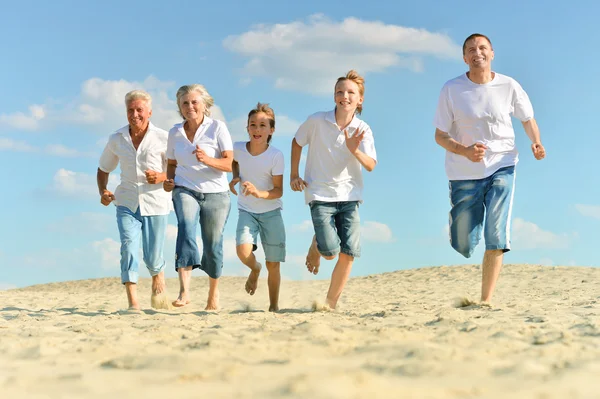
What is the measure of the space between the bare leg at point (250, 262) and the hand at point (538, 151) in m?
2.97

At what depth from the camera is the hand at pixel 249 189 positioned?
6566 mm

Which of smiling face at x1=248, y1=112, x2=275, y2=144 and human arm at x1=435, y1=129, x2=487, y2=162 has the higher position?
smiling face at x1=248, y1=112, x2=275, y2=144

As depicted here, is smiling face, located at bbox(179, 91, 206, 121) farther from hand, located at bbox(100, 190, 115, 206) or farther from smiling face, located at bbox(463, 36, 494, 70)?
smiling face, located at bbox(463, 36, 494, 70)

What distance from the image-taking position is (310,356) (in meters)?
3.80

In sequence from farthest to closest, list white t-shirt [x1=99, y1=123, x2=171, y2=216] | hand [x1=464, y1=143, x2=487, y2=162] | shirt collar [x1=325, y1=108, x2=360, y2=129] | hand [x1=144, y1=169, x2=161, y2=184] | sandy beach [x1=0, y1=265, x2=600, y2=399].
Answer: white t-shirt [x1=99, y1=123, x2=171, y2=216]
hand [x1=144, y1=169, x2=161, y2=184]
shirt collar [x1=325, y1=108, x2=360, y2=129]
hand [x1=464, y1=143, x2=487, y2=162]
sandy beach [x1=0, y1=265, x2=600, y2=399]

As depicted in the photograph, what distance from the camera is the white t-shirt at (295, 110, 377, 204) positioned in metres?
6.46

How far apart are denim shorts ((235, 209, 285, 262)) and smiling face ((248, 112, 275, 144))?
75 centimetres

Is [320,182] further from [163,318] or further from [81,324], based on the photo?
[81,324]

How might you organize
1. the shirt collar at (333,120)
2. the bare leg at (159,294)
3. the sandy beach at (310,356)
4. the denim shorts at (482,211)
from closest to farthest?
the sandy beach at (310,356) → the denim shorts at (482,211) → the shirt collar at (333,120) → the bare leg at (159,294)

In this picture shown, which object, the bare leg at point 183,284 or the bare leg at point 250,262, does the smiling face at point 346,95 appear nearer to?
the bare leg at point 250,262

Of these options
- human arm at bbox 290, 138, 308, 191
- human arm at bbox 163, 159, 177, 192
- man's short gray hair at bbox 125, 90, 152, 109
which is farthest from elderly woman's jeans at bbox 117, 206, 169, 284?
human arm at bbox 290, 138, 308, 191

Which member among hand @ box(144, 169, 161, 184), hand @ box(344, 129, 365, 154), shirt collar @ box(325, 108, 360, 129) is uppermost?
shirt collar @ box(325, 108, 360, 129)

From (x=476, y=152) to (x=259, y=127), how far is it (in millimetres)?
2204

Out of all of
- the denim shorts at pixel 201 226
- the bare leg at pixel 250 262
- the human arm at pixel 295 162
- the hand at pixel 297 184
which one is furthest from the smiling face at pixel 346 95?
the bare leg at pixel 250 262
